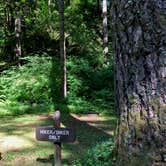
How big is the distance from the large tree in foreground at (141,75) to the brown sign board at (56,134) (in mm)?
1713

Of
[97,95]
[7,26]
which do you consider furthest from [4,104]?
[7,26]

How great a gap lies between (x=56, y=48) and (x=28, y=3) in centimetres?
268

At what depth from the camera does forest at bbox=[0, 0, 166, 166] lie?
3.07 metres

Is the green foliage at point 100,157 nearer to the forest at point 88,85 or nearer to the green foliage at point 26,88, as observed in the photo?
the forest at point 88,85

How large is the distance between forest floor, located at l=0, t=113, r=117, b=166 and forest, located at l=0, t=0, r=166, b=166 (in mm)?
18

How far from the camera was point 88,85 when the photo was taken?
41.9ft

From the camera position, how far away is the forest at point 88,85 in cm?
307

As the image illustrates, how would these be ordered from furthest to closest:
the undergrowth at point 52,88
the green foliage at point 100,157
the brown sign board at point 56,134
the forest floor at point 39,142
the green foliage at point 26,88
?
the green foliage at point 26,88
the undergrowth at point 52,88
the forest floor at point 39,142
the brown sign board at point 56,134
the green foliage at point 100,157

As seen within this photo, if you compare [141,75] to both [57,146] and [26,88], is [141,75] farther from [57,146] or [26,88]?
[26,88]

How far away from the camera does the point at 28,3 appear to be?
19.1 meters

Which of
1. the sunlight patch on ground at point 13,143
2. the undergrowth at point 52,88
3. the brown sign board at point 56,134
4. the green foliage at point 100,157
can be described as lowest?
the sunlight patch on ground at point 13,143

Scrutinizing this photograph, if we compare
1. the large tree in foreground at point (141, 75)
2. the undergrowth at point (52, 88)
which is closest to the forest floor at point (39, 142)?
the undergrowth at point (52, 88)

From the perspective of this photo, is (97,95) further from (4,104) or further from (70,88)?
(4,104)

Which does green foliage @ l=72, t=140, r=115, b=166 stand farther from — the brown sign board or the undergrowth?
the undergrowth
